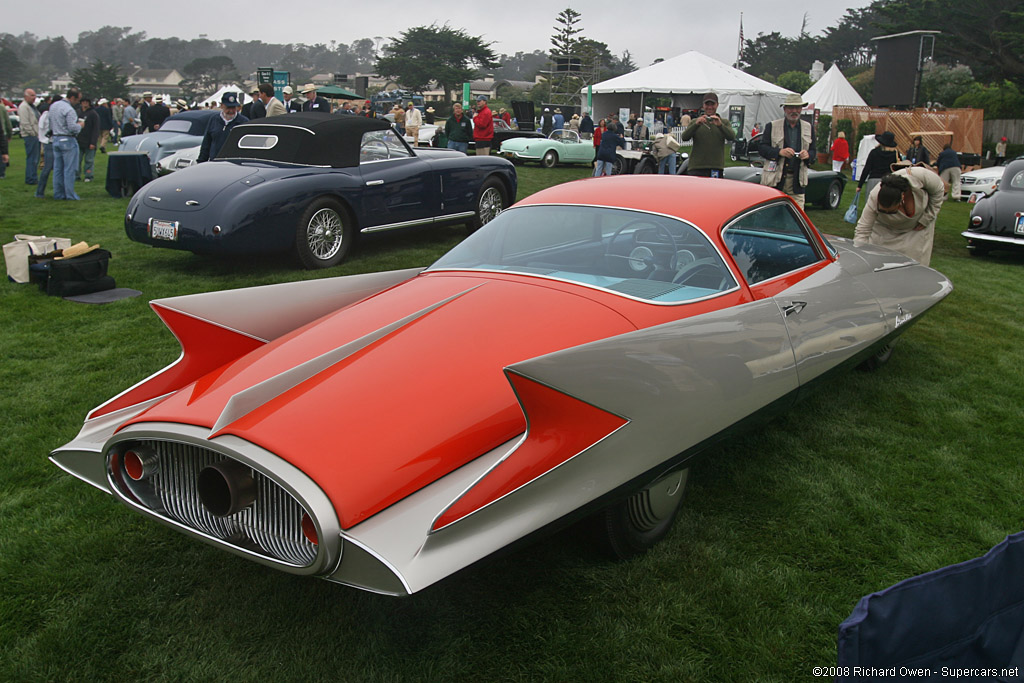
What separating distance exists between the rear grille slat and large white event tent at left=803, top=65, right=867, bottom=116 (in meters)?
36.6

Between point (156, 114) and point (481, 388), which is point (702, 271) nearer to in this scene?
point (481, 388)

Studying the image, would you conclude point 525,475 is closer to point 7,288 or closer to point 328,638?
point 328,638

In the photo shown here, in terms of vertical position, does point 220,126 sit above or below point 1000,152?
above

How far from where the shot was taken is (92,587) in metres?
2.75

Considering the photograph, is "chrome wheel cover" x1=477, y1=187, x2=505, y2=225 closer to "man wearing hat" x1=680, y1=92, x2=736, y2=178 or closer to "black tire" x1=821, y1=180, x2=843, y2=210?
"man wearing hat" x1=680, y1=92, x2=736, y2=178

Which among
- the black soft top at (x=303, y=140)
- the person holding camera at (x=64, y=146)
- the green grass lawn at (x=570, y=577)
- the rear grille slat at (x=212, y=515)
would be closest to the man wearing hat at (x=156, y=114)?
the person holding camera at (x=64, y=146)

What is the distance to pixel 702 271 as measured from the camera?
3.53m

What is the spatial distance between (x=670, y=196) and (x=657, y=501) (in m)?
1.66

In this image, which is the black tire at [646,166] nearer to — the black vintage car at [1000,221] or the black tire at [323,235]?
the black vintage car at [1000,221]

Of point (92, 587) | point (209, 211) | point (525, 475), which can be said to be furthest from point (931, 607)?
point (209, 211)

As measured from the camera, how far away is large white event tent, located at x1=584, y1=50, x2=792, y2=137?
2781 cm

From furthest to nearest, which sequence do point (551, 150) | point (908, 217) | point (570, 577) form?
point (551, 150) < point (908, 217) < point (570, 577)

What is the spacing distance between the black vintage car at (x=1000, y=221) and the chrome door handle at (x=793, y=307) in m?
7.70

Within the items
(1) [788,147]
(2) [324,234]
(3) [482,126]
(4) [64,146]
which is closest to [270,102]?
(4) [64,146]
